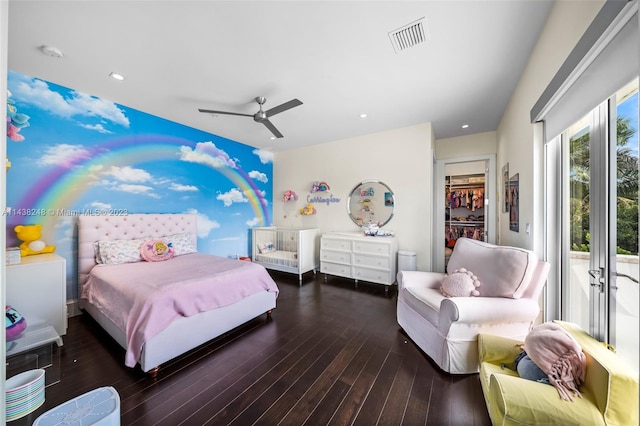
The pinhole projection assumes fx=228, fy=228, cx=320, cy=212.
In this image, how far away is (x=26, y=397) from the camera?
4.02 feet

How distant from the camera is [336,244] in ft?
13.1

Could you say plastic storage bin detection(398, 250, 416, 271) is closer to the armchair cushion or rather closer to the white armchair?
the armchair cushion

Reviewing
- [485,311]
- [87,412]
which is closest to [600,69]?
[485,311]

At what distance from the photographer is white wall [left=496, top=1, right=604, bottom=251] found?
135cm

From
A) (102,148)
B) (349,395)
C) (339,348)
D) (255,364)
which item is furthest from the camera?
(102,148)

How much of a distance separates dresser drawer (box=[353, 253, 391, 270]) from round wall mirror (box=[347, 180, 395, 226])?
28.4 inches

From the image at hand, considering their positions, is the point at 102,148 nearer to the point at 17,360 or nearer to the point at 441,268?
the point at 17,360

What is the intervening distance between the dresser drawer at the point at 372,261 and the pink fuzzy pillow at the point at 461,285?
1.40m

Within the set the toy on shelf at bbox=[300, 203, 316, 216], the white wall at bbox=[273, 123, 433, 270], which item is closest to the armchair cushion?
the white wall at bbox=[273, 123, 433, 270]

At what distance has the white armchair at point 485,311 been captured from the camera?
168 cm

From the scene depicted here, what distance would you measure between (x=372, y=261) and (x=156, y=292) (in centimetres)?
281

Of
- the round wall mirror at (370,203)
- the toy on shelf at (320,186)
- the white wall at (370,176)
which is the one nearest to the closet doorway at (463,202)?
the white wall at (370,176)

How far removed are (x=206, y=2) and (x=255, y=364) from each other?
8.80ft

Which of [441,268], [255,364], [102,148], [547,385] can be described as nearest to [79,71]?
[102,148]
